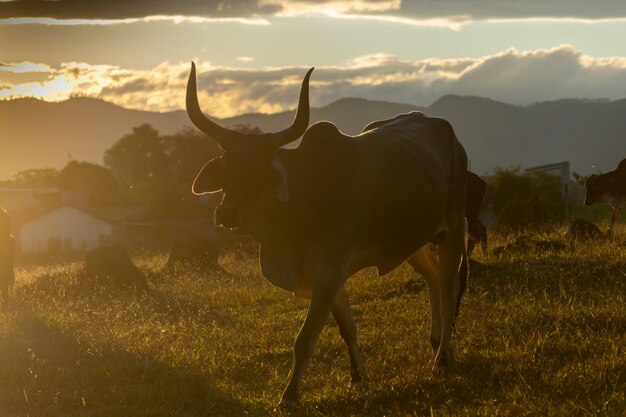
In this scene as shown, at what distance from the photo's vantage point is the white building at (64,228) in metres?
74.6

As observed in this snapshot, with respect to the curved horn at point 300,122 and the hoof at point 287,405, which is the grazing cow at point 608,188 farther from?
the hoof at point 287,405

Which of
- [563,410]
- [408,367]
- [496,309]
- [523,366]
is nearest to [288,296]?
[496,309]

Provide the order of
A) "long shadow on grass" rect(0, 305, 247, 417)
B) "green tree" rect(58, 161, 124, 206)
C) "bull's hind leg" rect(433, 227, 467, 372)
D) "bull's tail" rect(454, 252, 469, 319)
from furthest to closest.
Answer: "green tree" rect(58, 161, 124, 206), "bull's tail" rect(454, 252, 469, 319), "bull's hind leg" rect(433, 227, 467, 372), "long shadow on grass" rect(0, 305, 247, 417)

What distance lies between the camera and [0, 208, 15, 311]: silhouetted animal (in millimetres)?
18344

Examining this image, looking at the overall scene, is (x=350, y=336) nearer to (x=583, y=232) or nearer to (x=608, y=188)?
(x=608, y=188)

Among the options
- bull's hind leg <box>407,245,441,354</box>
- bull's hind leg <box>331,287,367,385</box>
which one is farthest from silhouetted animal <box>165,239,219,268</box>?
bull's hind leg <box>331,287,367,385</box>

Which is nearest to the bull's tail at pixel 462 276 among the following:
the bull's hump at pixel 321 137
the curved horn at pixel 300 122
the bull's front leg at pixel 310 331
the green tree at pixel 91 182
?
the bull's hump at pixel 321 137

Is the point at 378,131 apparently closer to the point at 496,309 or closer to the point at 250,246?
the point at 496,309

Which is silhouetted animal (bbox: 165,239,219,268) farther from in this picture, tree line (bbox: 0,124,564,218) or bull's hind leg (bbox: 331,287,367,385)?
tree line (bbox: 0,124,564,218)

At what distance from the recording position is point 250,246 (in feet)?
127

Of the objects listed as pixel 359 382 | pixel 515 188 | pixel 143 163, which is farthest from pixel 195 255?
pixel 143 163

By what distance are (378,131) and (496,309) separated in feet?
12.5

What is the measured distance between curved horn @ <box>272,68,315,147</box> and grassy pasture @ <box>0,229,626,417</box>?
2337mm

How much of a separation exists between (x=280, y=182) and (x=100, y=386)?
11.2 feet
